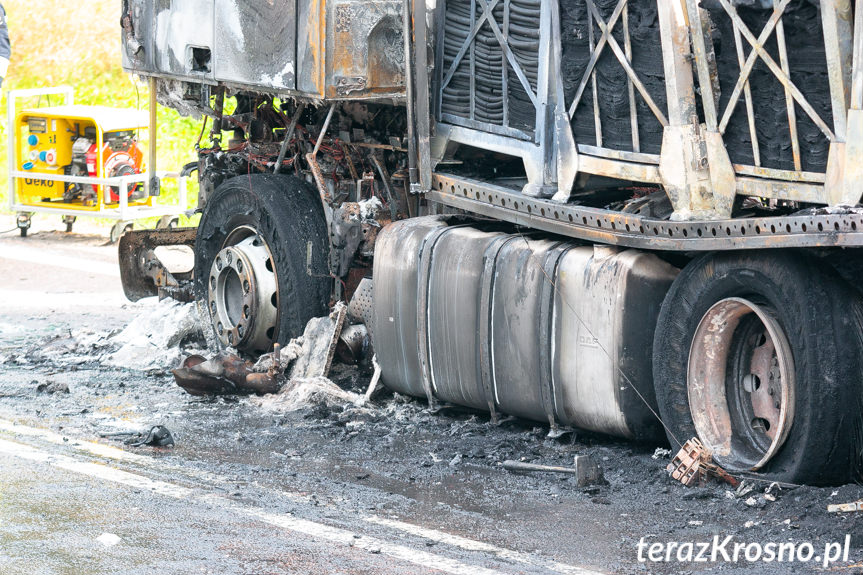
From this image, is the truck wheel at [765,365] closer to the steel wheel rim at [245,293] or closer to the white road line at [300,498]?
the white road line at [300,498]

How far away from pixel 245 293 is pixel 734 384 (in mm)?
3460

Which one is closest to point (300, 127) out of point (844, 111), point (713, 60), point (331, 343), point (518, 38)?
point (331, 343)

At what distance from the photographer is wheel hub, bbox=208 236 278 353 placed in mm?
8383

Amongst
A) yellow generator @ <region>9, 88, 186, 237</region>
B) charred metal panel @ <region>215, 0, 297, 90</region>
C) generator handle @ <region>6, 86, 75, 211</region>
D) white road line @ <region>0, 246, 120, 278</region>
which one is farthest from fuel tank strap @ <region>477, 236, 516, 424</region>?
generator handle @ <region>6, 86, 75, 211</region>

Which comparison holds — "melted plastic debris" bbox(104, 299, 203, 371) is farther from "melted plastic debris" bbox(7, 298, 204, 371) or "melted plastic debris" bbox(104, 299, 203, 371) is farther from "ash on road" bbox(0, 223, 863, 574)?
"ash on road" bbox(0, 223, 863, 574)

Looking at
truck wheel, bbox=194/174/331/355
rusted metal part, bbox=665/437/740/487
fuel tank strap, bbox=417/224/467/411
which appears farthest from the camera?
truck wheel, bbox=194/174/331/355

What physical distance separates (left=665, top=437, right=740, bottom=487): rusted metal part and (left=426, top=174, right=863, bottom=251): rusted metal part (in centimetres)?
86

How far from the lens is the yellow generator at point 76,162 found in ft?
46.7

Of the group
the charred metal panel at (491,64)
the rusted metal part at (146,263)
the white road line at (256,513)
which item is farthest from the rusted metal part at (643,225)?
the rusted metal part at (146,263)

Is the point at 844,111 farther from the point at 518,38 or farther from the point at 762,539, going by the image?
the point at 518,38

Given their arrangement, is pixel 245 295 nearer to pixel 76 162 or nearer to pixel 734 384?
pixel 734 384

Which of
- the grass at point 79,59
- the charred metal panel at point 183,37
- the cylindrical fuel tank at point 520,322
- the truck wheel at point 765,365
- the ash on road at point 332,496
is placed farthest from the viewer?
the grass at point 79,59

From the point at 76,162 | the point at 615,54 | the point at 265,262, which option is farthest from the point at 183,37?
the point at 76,162

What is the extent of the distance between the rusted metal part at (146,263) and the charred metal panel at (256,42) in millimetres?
1750
